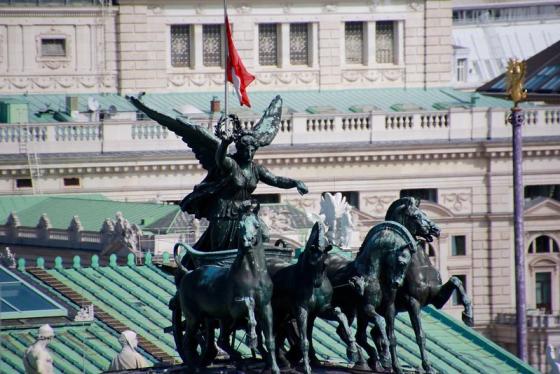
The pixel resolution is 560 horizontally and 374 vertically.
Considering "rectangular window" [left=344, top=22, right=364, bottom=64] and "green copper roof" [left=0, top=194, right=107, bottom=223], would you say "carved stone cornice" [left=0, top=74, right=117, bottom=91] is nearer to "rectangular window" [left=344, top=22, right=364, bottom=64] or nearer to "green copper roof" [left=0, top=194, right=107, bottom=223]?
"rectangular window" [left=344, top=22, right=364, bottom=64]

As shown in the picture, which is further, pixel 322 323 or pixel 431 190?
pixel 431 190

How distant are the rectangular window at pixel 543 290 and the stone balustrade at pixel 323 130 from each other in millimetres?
5448

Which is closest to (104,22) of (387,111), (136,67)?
(136,67)

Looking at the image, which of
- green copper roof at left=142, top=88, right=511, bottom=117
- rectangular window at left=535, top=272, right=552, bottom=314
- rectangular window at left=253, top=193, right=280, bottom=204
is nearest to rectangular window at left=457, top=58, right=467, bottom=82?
green copper roof at left=142, top=88, right=511, bottom=117

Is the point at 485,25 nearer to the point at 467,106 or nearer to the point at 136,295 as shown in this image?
the point at 467,106

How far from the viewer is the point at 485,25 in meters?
172

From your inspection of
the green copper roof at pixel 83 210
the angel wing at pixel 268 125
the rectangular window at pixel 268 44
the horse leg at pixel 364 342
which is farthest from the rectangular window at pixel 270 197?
the horse leg at pixel 364 342

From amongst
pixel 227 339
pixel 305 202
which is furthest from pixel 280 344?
pixel 305 202

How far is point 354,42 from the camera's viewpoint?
151 metres

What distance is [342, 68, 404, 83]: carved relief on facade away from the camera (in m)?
150

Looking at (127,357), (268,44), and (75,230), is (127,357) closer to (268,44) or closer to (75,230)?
(75,230)

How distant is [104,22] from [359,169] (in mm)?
11480

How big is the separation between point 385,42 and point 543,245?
36.0 ft

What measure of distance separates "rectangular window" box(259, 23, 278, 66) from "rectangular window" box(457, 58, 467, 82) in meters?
16.0
